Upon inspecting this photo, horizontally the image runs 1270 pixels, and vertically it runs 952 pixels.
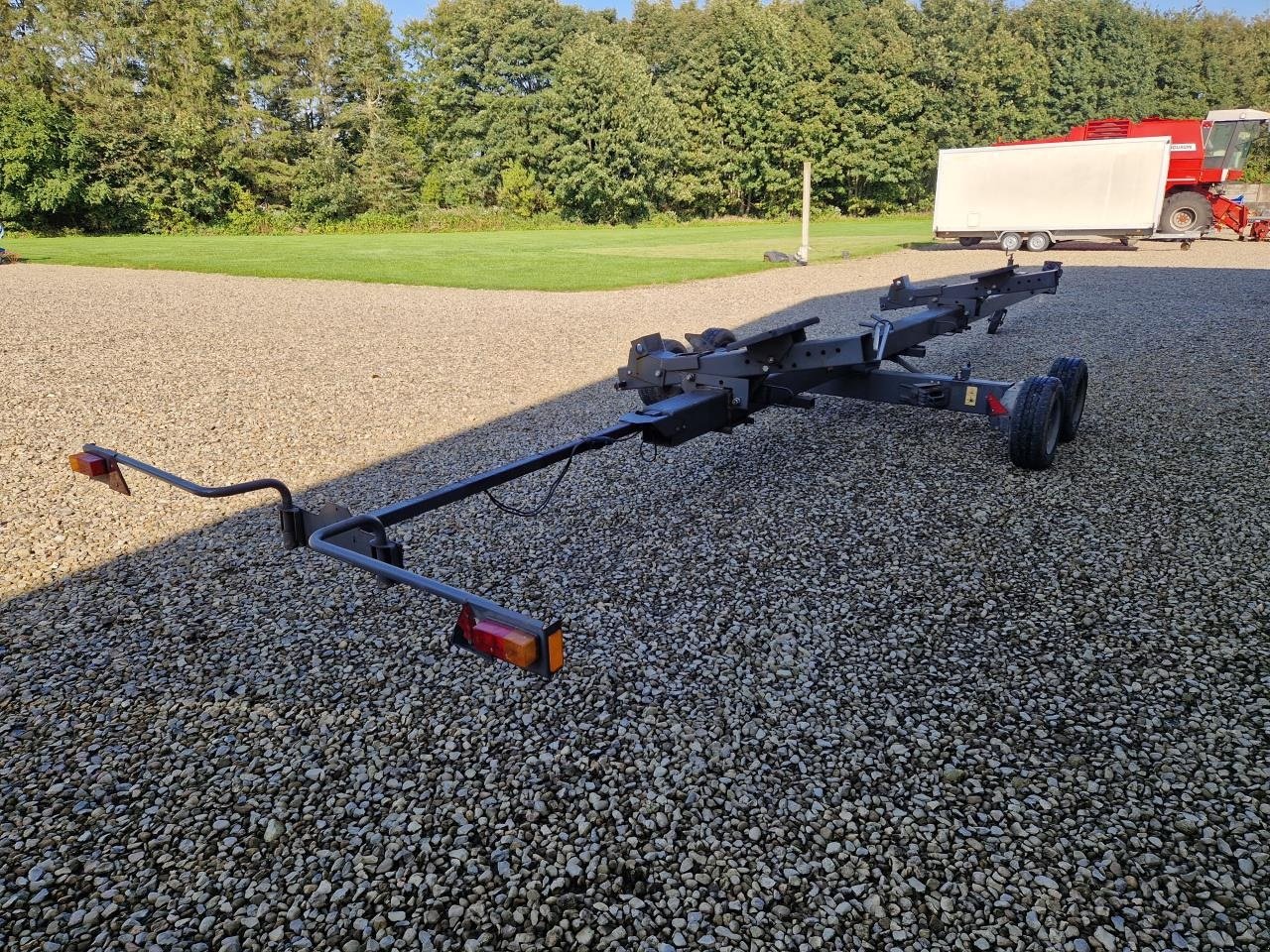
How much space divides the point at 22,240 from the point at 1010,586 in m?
42.6

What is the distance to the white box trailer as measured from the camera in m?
21.1

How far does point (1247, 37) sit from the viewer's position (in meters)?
61.4

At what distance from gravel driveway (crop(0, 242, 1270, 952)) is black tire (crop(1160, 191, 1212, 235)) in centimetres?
2107

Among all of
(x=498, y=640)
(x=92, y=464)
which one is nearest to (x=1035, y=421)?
(x=498, y=640)

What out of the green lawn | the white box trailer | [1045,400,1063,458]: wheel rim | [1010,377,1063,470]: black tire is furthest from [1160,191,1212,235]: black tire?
[1010,377,1063,470]: black tire

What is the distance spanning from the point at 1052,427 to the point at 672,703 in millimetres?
3898

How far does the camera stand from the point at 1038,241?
23125 millimetres

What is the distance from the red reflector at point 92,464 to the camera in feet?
12.3

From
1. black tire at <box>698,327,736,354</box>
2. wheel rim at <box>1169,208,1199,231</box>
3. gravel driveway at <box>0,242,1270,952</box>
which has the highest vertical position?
wheel rim at <box>1169,208,1199,231</box>

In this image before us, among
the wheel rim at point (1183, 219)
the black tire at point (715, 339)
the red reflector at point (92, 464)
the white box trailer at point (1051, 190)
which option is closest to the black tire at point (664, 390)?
the black tire at point (715, 339)

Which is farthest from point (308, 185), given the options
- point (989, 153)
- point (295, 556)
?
point (295, 556)

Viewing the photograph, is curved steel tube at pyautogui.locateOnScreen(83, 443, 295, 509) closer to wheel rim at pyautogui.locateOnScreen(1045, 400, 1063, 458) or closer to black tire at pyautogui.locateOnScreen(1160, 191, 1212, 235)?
wheel rim at pyautogui.locateOnScreen(1045, 400, 1063, 458)

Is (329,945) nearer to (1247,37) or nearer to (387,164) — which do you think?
(387,164)

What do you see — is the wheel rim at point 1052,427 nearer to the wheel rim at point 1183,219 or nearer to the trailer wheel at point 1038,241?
the trailer wheel at point 1038,241
